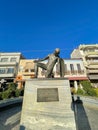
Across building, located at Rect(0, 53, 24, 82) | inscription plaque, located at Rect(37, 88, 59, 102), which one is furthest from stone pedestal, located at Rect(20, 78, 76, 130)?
building, located at Rect(0, 53, 24, 82)

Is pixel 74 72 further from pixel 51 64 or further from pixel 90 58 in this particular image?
pixel 51 64

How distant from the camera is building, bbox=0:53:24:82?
122 ft

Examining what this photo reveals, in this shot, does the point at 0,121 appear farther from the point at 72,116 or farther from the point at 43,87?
the point at 72,116

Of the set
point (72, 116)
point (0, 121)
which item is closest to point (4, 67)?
point (0, 121)

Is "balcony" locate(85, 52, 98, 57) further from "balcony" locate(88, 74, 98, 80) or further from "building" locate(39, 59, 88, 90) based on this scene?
"balcony" locate(88, 74, 98, 80)

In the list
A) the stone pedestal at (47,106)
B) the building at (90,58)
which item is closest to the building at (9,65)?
the building at (90,58)

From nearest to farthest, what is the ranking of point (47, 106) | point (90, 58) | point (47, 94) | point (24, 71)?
1. point (47, 106)
2. point (47, 94)
3. point (24, 71)
4. point (90, 58)

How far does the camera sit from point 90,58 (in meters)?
40.1

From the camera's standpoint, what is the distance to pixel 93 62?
3781 centimetres

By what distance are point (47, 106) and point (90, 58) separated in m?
37.6

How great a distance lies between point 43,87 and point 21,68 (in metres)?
33.7

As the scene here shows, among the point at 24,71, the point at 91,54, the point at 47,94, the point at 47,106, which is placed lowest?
the point at 47,106

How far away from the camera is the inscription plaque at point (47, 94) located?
17.2ft

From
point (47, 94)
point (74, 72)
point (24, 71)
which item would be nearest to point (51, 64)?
point (47, 94)
